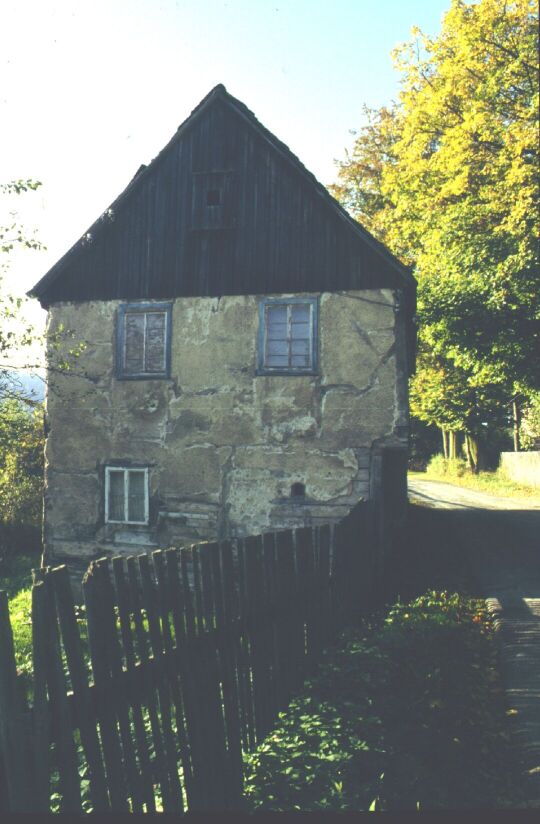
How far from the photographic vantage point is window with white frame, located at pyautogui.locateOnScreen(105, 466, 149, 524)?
492 inches

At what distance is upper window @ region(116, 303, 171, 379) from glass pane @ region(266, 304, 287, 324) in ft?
6.34

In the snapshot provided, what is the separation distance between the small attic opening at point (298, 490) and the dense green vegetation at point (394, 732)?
3554 mm

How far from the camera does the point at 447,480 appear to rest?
37219 mm

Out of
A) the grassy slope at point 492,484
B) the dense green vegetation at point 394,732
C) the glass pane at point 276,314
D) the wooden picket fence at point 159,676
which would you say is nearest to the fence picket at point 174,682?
the wooden picket fence at point 159,676

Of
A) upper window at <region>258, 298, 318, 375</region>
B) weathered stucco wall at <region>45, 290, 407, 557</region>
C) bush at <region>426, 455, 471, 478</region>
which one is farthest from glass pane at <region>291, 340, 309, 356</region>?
bush at <region>426, 455, 471, 478</region>

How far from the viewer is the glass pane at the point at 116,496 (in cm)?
1262

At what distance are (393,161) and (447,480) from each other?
1807 centimetres

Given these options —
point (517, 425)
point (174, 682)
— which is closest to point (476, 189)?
point (174, 682)

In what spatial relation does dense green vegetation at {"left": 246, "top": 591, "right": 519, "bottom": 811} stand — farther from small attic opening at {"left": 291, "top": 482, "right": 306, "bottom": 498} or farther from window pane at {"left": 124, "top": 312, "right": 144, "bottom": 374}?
window pane at {"left": 124, "top": 312, "right": 144, "bottom": 374}

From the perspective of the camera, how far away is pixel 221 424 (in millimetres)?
11977

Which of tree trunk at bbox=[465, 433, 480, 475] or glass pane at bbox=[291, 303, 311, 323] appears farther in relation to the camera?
tree trunk at bbox=[465, 433, 480, 475]

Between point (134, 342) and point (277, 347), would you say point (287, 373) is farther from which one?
point (134, 342)

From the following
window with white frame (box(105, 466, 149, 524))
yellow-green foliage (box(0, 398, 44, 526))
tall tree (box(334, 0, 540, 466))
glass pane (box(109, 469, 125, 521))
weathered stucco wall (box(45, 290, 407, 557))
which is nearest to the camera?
weathered stucco wall (box(45, 290, 407, 557))

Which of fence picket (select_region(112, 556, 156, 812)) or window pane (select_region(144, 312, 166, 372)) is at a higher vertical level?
window pane (select_region(144, 312, 166, 372))
